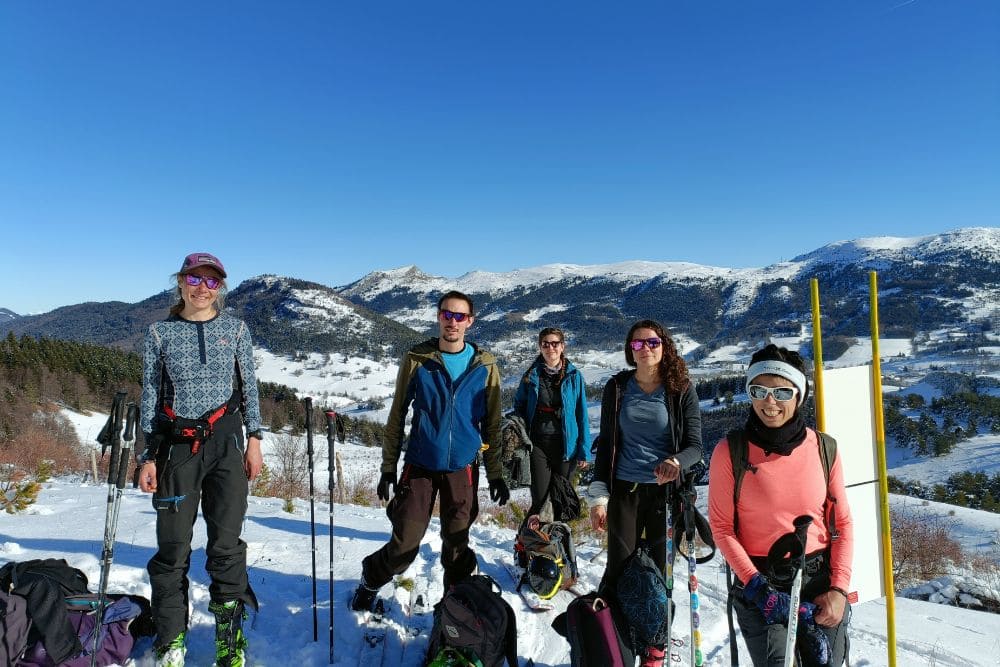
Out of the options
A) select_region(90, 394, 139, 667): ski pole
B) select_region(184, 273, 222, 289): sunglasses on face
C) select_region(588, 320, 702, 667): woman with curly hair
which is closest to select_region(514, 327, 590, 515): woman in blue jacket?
select_region(588, 320, 702, 667): woman with curly hair

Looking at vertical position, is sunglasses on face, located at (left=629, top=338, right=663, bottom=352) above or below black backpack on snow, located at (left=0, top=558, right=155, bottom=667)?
above

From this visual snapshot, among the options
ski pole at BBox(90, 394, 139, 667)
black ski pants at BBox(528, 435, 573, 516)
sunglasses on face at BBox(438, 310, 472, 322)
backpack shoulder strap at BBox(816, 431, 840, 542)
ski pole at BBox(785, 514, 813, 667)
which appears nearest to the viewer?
ski pole at BBox(785, 514, 813, 667)

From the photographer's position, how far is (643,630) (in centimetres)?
348

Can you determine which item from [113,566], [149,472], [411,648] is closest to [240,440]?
[149,472]

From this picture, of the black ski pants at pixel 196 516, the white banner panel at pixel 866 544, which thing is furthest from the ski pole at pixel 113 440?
the white banner panel at pixel 866 544

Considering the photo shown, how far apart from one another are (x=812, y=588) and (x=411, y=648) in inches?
109

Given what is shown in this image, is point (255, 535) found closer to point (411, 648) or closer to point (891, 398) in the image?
point (411, 648)

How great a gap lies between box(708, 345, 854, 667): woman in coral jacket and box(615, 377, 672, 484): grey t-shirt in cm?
65

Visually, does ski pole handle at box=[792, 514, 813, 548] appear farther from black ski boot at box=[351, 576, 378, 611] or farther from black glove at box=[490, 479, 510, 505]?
black ski boot at box=[351, 576, 378, 611]

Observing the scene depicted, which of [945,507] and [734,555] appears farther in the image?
[945,507]

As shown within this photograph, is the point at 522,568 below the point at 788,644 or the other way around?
below

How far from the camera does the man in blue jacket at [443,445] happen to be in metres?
4.05

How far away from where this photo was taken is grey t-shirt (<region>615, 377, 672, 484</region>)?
3727mm

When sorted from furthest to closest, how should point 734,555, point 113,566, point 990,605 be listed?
point 990,605 < point 113,566 < point 734,555
